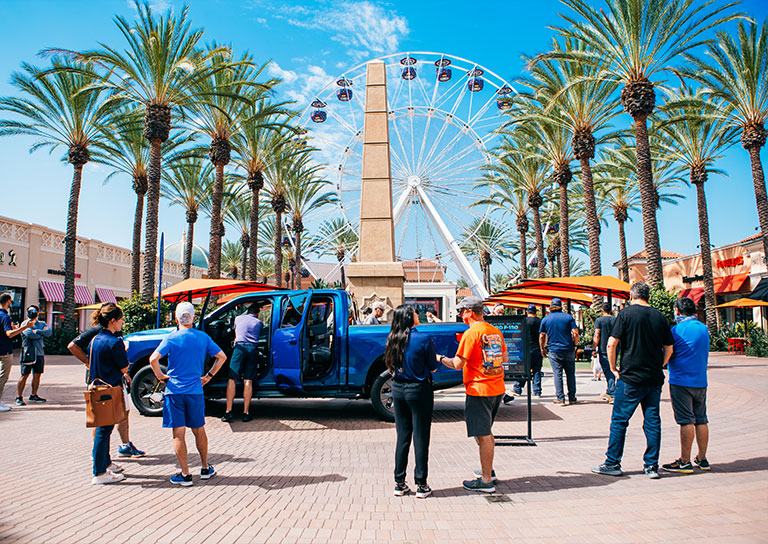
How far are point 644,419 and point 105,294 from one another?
1668 inches

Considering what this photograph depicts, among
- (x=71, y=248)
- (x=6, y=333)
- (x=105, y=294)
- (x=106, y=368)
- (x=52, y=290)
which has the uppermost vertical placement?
(x=71, y=248)

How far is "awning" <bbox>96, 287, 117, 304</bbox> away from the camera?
39.4 m

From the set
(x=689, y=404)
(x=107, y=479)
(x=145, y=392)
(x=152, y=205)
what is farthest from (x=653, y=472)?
(x=152, y=205)

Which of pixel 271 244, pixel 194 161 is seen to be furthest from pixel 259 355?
pixel 271 244

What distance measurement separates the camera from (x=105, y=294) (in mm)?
40250

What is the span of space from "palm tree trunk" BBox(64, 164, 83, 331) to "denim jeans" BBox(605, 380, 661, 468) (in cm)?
2643

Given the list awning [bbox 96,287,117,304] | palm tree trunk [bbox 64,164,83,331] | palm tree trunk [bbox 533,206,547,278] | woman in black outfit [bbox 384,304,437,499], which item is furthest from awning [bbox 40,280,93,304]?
woman in black outfit [bbox 384,304,437,499]

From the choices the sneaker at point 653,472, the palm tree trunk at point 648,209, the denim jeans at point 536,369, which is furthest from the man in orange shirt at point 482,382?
the palm tree trunk at point 648,209

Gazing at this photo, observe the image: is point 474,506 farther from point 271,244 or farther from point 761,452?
point 271,244

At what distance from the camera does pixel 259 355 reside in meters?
8.31

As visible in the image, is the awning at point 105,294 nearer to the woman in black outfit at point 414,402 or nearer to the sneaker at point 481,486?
the woman in black outfit at point 414,402

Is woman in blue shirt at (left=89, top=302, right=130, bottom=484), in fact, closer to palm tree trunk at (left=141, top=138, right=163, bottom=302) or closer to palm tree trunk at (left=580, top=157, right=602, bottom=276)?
palm tree trunk at (left=141, top=138, right=163, bottom=302)

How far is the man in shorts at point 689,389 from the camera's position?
17.1 ft

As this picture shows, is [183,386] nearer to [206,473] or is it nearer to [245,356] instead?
[206,473]
